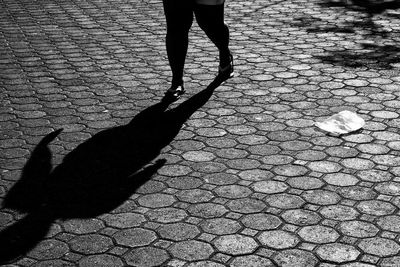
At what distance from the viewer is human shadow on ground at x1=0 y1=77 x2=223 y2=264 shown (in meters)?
4.16

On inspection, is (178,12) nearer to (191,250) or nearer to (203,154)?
(203,154)

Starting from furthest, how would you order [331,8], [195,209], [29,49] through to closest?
[331,8], [29,49], [195,209]

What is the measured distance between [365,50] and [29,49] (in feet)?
15.3

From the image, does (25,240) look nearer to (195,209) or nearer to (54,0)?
(195,209)

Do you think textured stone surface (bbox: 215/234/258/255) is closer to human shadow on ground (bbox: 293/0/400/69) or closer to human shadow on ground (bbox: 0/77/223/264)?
human shadow on ground (bbox: 0/77/223/264)

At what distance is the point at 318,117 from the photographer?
5789 mm

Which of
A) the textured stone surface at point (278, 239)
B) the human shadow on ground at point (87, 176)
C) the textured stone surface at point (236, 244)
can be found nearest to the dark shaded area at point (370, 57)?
the human shadow on ground at point (87, 176)

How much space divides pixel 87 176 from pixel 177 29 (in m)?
2.16

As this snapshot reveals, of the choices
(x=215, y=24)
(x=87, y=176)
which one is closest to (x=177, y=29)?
(x=215, y=24)

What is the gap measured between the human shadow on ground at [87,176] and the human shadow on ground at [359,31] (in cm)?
250

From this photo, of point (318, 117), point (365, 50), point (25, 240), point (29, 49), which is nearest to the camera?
point (25, 240)

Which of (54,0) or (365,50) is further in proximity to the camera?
(54,0)

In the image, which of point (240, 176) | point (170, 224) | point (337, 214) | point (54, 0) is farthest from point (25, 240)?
point (54, 0)

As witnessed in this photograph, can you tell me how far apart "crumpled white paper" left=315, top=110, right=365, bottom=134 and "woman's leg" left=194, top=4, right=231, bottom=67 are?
1707 millimetres
